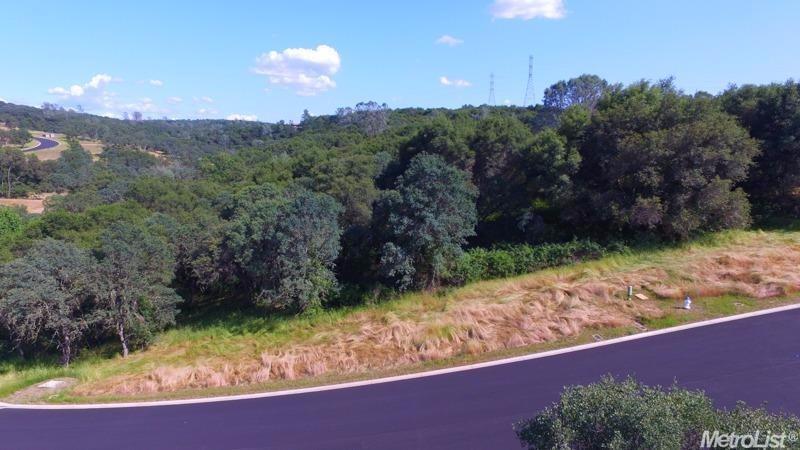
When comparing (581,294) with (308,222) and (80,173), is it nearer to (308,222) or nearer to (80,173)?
(308,222)

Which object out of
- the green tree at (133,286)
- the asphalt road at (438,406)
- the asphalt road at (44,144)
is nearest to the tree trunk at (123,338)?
the green tree at (133,286)

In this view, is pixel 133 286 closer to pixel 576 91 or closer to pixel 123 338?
pixel 123 338

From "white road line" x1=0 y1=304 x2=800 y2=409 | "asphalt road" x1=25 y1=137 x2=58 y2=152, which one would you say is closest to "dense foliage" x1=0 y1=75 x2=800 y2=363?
"white road line" x1=0 y1=304 x2=800 y2=409

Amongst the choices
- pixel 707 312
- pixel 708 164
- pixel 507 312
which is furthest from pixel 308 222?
pixel 708 164

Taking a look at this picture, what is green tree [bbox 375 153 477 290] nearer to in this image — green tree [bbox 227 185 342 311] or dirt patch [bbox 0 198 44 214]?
green tree [bbox 227 185 342 311]

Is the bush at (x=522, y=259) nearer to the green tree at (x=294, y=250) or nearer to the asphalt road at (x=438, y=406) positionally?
the green tree at (x=294, y=250)
